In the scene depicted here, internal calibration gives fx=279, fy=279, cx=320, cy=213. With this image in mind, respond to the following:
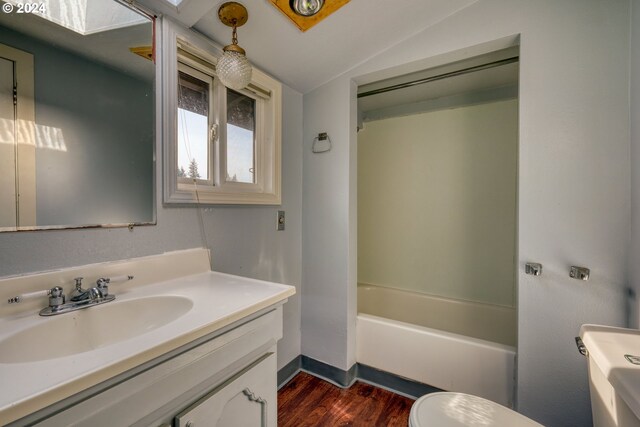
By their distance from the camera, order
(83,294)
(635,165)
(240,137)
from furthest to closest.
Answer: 1. (240,137)
2. (635,165)
3. (83,294)

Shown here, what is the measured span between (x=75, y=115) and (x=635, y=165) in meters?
2.09

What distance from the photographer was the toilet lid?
907mm

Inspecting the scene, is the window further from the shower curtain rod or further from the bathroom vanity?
the shower curtain rod

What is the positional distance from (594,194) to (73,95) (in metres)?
2.05

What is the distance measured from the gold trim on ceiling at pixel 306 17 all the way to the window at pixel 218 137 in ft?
1.15

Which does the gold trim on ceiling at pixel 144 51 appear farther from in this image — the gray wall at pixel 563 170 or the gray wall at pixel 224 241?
the gray wall at pixel 563 170

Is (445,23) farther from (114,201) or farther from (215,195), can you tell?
(114,201)

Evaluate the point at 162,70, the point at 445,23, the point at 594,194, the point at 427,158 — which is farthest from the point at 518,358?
the point at 162,70

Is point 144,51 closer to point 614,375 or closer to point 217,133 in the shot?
point 217,133

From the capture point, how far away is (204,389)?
2.53ft

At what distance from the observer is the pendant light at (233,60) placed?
1.20 m

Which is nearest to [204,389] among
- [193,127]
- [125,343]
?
[125,343]

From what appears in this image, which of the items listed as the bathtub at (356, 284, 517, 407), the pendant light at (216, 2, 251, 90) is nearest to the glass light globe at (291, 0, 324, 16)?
the pendant light at (216, 2, 251, 90)

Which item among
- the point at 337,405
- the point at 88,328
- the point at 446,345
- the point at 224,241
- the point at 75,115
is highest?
the point at 75,115
